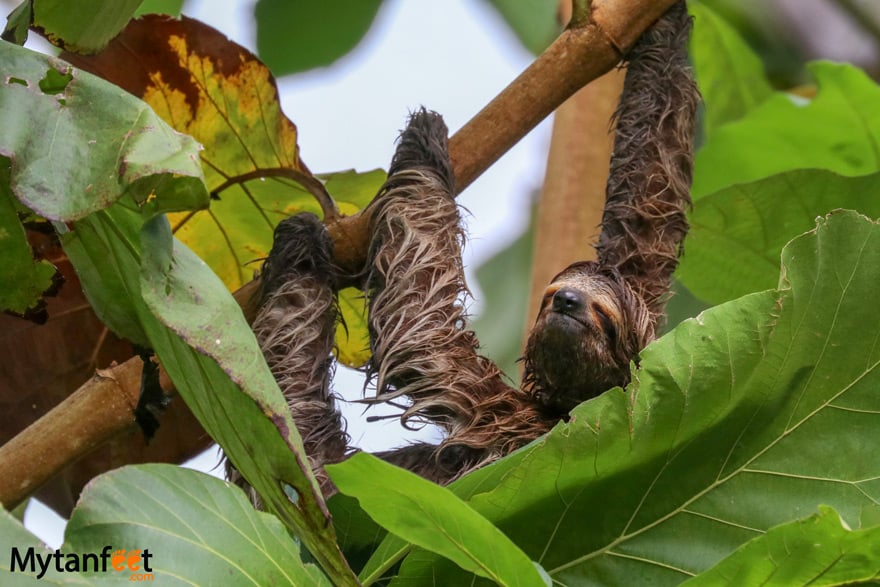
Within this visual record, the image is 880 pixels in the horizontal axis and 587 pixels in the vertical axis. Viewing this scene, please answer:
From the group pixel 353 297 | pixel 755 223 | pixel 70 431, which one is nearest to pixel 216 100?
pixel 353 297

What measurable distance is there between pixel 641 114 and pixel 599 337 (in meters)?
0.75

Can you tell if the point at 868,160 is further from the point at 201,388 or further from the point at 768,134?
the point at 201,388

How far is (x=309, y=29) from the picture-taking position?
3.67m

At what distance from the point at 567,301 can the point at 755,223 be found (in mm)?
581

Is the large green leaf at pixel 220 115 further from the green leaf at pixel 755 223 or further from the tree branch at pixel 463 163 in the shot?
the green leaf at pixel 755 223

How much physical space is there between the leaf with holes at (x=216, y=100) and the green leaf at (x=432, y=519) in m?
1.47

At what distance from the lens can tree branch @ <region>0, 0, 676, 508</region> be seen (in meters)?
2.26

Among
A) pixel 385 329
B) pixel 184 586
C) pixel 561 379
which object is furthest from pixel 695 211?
pixel 184 586

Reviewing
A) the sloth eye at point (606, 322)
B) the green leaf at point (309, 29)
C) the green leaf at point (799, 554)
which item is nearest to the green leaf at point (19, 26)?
the green leaf at point (799, 554)

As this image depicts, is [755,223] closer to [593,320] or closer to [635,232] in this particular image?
[635,232]

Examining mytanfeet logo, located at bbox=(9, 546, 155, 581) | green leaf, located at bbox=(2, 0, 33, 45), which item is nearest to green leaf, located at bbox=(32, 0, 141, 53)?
green leaf, located at bbox=(2, 0, 33, 45)

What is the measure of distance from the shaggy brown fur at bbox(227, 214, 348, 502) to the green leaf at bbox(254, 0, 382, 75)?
927 mm

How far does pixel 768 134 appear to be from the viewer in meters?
3.52

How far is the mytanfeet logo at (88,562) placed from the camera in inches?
55.6
